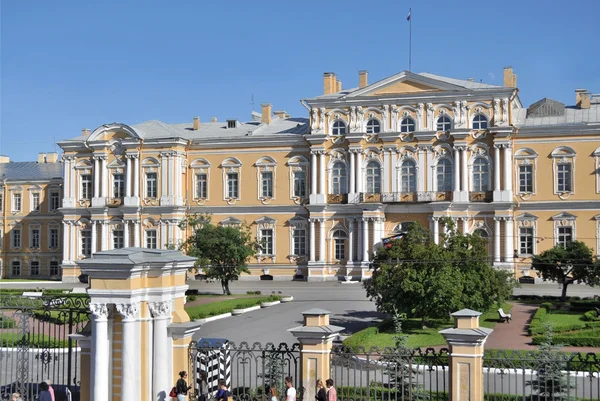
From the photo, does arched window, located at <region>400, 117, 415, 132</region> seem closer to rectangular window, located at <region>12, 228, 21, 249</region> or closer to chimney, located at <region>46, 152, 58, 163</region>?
rectangular window, located at <region>12, 228, 21, 249</region>

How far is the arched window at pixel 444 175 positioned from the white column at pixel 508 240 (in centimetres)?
371

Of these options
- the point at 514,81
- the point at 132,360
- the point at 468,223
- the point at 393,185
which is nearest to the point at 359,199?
the point at 393,185

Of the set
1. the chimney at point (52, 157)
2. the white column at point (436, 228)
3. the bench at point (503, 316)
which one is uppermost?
the chimney at point (52, 157)

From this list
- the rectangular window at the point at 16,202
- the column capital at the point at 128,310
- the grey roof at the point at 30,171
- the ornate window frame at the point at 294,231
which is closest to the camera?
the column capital at the point at 128,310

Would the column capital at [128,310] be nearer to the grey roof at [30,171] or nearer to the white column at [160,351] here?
the white column at [160,351]

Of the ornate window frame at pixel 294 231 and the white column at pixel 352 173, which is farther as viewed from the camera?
the ornate window frame at pixel 294 231

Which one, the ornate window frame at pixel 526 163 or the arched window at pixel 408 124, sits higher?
the arched window at pixel 408 124

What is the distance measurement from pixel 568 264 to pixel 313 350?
24.0 metres

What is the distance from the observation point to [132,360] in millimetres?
13266

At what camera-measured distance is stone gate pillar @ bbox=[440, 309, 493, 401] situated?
1260 centimetres

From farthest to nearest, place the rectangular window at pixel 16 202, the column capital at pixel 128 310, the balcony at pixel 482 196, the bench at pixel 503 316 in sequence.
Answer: the rectangular window at pixel 16 202
the balcony at pixel 482 196
the bench at pixel 503 316
the column capital at pixel 128 310

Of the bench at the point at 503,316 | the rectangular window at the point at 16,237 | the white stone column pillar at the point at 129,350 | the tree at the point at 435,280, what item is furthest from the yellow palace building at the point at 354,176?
the white stone column pillar at the point at 129,350

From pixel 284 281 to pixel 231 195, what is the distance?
21.1ft

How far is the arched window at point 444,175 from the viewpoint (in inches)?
1766
